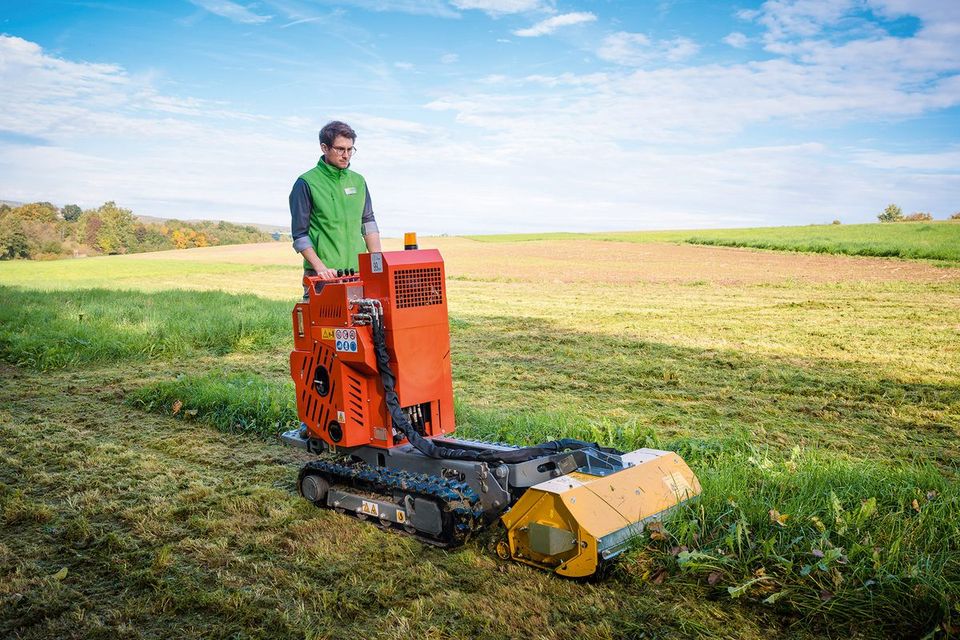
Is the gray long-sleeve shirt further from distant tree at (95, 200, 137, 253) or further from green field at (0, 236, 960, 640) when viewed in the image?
distant tree at (95, 200, 137, 253)

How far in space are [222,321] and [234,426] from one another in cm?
628

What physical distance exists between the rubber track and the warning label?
815 mm

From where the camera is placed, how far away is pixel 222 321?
1317cm

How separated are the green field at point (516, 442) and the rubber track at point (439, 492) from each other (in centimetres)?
13

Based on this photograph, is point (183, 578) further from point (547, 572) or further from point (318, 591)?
point (547, 572)

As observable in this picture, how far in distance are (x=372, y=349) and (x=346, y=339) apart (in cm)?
19

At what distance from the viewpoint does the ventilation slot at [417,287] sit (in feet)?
15.2

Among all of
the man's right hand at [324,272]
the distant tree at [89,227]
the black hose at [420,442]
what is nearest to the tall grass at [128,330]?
the man's right hand at [324,272]

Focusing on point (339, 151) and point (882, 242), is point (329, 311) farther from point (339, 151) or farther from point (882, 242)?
point (882, 242)

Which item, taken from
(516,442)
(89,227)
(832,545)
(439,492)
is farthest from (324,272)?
(89,227)

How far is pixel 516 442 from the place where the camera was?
5.89 metres

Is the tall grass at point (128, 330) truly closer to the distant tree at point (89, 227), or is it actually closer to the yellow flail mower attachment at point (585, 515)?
the yellow flail mower attachment at point (585, 515)

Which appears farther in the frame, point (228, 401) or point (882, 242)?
point (882, 242)

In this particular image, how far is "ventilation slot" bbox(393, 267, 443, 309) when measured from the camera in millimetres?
4621
